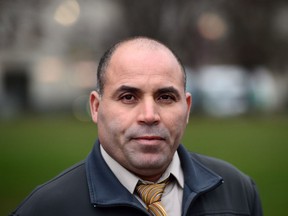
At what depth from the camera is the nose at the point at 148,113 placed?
10.8 ft

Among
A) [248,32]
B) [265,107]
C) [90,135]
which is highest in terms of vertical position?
[248,32]

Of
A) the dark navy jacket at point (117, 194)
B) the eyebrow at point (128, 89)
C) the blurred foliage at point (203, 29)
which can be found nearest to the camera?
the dark navy jacket at point (117, 194)

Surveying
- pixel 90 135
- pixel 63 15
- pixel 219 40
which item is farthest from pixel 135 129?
pixel 219 40

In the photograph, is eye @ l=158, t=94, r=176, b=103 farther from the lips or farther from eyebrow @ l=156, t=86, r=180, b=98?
the lips

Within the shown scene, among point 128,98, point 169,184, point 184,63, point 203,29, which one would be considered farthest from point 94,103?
point 203,29

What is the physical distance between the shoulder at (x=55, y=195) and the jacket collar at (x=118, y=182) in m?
0.07

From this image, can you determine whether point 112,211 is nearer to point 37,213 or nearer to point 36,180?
point 37,213

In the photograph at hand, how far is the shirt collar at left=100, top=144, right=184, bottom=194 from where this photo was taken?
3.37 meters

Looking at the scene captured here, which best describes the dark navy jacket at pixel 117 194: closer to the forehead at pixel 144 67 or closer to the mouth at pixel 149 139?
the mouth at pixel 149 139

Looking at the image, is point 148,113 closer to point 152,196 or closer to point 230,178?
point 152,196

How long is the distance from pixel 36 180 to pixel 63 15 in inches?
517

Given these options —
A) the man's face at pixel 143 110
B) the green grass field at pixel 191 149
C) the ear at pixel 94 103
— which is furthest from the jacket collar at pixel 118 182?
the green grass field at pixel 191 149

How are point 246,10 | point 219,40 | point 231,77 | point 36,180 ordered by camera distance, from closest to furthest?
1. point 36,180
2. point 246,10
3. point 219,40
4. point 231,77

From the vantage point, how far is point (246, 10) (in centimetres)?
3114
